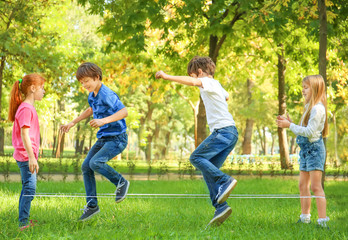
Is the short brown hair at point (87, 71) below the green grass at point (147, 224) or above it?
above

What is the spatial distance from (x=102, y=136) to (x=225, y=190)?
165 centimetres

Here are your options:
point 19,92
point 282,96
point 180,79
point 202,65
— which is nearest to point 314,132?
point 202,65

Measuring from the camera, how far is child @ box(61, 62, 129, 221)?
16.8 ft

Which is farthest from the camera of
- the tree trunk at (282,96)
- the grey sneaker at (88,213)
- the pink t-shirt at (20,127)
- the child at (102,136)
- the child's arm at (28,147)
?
the tree trunk at (282,96)

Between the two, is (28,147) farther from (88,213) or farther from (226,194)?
(226,194)

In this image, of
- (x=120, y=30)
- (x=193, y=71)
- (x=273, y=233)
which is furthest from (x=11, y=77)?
(x=273, y=233)

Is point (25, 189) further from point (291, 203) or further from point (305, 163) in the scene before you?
point (291, 203)

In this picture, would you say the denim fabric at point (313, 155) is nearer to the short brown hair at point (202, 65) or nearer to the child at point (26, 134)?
the short brown hair at point (202, 65)

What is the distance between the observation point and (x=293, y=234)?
15.4ft

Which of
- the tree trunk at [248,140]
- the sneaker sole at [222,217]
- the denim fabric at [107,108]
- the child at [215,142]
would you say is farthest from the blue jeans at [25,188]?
the tree trunk at [248,140]

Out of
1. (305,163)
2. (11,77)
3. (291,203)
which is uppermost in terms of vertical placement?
(11,77)

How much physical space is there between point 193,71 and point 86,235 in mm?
2209

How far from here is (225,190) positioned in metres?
4.77

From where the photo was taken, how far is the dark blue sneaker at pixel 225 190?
4742mm
